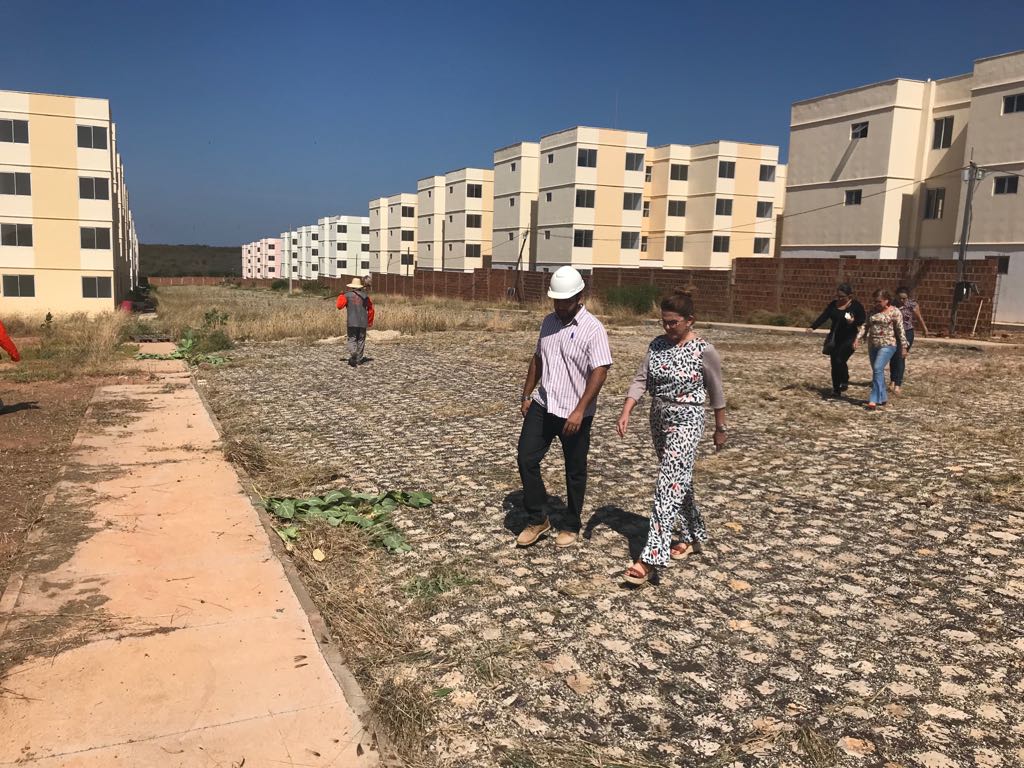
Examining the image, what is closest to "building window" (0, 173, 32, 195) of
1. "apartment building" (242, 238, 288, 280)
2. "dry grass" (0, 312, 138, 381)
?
"dry grass" (0, 312, 138, 381)

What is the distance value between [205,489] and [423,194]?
79.0m

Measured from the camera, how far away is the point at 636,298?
3441 centimetres

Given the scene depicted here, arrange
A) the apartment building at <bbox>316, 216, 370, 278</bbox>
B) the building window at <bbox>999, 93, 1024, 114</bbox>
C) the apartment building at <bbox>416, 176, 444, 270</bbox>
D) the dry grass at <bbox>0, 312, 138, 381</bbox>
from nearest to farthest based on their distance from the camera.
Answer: the dry grass at <bbox>0, 312, 138, 381</bbox> → the building window at <bbox>999, 93, 1024, 114</bbox> → the apartment building at <bbox>416, 176, 444, 270</bbox> → the apartment building at <bbox>316, 216, 370, 278</bbox>

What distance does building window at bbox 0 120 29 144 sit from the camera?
34594 millimetres

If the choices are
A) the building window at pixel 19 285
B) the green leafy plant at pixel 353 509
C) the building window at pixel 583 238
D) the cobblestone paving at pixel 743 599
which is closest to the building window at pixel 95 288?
the building window at pixel 19 285

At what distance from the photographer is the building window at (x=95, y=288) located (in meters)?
36.9

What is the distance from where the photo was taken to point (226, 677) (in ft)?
11.6

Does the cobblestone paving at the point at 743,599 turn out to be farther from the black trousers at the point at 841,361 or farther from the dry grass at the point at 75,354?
the dry grass at the point at 75,354

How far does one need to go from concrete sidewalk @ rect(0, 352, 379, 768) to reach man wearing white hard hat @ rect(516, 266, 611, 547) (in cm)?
170

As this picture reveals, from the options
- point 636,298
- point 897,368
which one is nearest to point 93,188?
point 636,298

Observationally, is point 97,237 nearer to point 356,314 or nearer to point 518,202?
point 356,314

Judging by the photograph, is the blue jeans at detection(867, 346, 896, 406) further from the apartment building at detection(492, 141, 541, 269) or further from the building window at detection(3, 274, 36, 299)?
the apartment building at detection(492, 141, 541, 269)

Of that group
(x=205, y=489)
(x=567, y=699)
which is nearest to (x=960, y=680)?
(x=567, y=699)

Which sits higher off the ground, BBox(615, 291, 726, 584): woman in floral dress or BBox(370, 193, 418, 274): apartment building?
BBox(370, 193, 418, 274): apartment building
